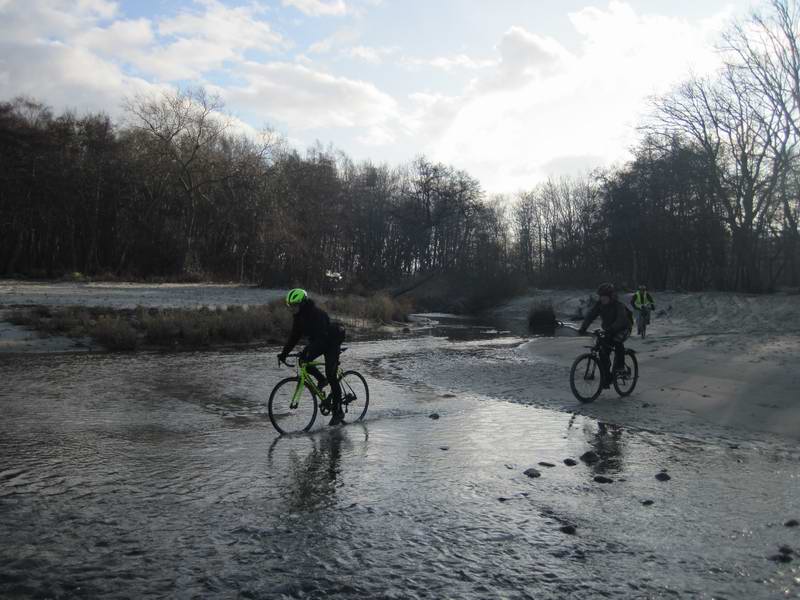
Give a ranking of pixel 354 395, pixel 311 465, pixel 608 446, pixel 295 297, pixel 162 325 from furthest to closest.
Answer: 1. pixel 162 325
2. pixel 354 395
3. pixel 295 297
4. pixel 608 446
5. pixel 311 465

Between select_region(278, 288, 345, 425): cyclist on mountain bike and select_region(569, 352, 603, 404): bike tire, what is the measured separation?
15.6 ft

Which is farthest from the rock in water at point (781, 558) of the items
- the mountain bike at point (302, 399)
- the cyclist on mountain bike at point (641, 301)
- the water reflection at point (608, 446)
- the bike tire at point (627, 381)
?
the cyclist on mountain bike at point (641, 301)

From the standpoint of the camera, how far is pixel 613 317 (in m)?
12.3

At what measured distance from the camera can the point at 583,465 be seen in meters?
7.60

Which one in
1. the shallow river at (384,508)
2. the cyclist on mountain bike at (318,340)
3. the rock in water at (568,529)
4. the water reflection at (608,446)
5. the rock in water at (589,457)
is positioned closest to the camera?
the shallow river at (384,508)

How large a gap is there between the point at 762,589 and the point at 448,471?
3.55 metres

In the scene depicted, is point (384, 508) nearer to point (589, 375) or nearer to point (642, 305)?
point (589, 375)

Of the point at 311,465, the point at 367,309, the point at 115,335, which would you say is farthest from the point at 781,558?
the point at 367,309

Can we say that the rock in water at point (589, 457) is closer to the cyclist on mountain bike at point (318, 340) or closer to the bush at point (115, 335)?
the cyclist on mountain bike at point (318, 340)

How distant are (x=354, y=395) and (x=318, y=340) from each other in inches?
47.4

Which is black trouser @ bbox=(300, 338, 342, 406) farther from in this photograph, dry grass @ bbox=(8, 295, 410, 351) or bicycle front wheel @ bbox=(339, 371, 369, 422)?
dry grass @ bbox=(8, 295, 410, 351)

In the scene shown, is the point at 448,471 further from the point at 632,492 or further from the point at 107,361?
the point at 107,361

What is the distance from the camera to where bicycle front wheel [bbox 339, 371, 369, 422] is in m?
10.2

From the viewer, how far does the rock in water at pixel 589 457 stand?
25.5 ft
